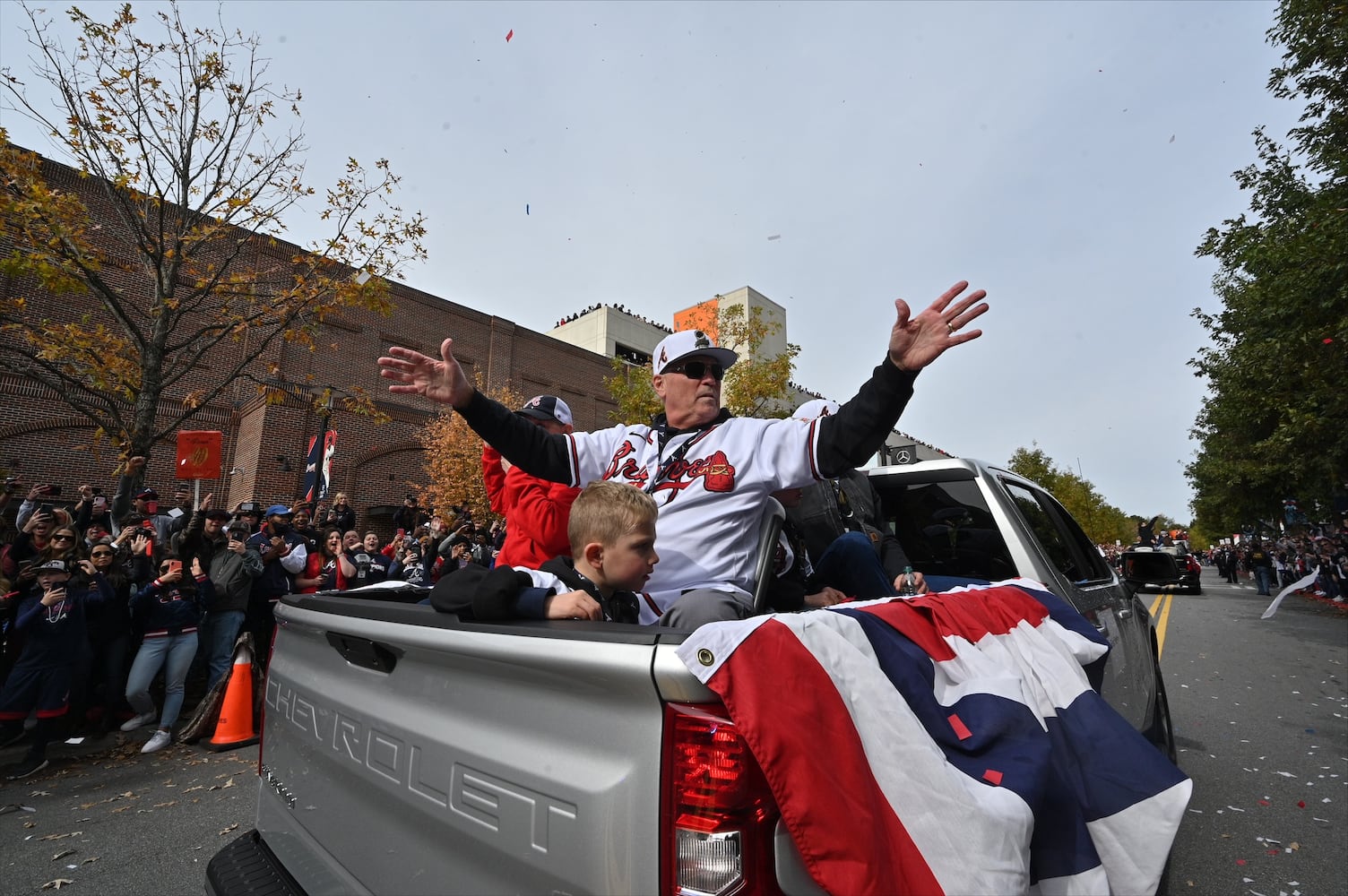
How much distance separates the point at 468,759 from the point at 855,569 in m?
1.98

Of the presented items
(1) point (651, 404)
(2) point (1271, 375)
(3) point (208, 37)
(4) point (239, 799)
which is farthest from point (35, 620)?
(2) point (1271, 375)

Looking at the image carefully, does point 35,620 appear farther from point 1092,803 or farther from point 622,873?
point 1092,803

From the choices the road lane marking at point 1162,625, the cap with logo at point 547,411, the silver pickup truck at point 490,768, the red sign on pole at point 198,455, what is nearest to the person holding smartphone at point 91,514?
the red sign on pole at point 198,455

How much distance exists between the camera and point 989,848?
116cm

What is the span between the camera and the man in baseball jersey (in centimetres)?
223

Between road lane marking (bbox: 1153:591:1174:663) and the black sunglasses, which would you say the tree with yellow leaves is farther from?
the black sunglasses

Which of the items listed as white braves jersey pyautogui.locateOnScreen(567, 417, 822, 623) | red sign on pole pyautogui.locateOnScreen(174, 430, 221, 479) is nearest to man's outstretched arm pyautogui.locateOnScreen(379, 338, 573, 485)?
white braves jersey pyautogui.locateOnScreen(567, 417, 822, 623)

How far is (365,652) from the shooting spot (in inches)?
67.5

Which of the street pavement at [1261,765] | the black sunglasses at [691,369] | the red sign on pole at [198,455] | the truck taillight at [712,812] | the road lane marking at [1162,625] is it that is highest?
the red sign on pole at [198,455]

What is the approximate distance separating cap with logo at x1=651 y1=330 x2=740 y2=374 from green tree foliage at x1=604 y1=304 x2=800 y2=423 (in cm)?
1769

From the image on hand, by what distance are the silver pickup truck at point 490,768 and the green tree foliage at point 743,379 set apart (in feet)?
61.8

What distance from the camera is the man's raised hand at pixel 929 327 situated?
2.21 meters

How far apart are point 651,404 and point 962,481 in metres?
19.1

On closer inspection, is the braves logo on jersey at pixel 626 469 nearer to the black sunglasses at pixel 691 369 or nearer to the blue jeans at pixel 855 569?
the black sunglasses at pixel 691 369
